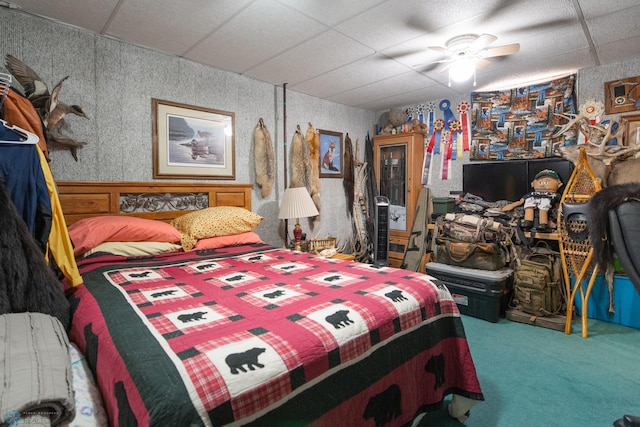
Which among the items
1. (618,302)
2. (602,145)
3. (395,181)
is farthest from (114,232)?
(618,302)

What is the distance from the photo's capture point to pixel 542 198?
10.3ft

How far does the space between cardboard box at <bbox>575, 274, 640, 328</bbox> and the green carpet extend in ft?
0.25

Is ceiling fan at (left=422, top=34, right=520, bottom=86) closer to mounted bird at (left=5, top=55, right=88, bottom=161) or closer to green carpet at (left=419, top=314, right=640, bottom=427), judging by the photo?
green carpet at (left=419, top=314, right=640, bottom=427)

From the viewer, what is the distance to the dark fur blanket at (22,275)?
4.26ft

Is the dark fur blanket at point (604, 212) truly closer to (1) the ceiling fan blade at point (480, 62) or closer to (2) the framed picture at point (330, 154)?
(1) the ceiling fan blade at point (480, 62)

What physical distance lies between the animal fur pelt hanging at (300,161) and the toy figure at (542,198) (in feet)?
7.69

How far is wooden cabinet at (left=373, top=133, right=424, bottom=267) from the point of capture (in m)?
4.35

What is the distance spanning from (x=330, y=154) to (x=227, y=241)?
7.29 ft

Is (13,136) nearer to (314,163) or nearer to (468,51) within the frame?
(314,163)

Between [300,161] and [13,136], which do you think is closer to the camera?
[13,136]

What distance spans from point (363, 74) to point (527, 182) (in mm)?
2149

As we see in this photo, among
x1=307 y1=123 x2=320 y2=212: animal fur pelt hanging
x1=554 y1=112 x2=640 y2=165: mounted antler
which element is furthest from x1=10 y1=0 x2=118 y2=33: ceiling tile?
x1=554 y1=112 x2=640 y2=165: mounted antler

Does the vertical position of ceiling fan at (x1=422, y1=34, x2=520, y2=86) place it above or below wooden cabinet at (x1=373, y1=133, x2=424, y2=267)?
above

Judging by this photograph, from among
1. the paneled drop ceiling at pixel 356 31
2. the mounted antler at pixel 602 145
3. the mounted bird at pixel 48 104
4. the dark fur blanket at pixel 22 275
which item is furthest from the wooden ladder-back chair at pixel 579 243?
the mounted bird at pixel 48 104
